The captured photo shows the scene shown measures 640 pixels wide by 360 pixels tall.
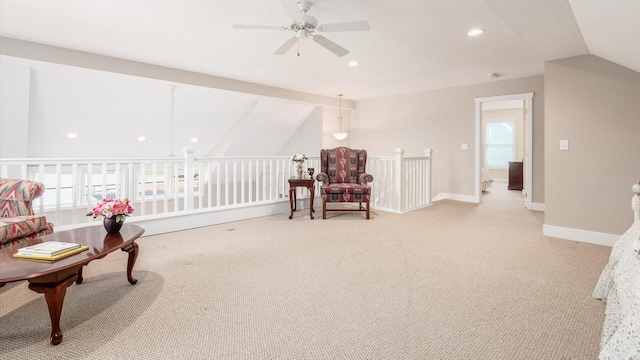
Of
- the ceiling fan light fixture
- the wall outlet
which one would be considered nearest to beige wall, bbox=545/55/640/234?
the wall outlet

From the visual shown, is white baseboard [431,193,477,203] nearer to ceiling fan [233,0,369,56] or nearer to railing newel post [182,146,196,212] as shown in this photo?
ceiling fan [233,0,369,56]

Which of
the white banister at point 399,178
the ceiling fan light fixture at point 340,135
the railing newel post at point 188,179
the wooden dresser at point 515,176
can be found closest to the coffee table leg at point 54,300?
the railing newel post at point 188,179

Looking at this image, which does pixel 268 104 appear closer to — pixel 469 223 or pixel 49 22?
pixel 49 22

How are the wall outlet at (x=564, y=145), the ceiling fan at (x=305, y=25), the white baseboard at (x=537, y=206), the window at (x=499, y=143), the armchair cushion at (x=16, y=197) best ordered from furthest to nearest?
the window at (x=499, y=143)
the white baseboard at (x=537, y=206)
the wall outlet at (x=564, y=145)
the armchair cushion at (x=16, y=197)
the ceiling fan at (x=305, y=25)

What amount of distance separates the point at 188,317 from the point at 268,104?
5.22m

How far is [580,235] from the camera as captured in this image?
3.54 m

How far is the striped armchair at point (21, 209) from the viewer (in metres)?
2.40

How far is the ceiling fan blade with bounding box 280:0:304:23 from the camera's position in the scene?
7.52ft

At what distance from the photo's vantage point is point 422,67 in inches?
187

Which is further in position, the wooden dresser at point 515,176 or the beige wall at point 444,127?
the wooden dresser at point 515,176

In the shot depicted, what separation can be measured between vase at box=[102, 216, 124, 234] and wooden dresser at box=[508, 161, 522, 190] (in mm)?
9065

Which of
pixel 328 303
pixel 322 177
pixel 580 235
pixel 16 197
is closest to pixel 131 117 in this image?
pixel 16 197

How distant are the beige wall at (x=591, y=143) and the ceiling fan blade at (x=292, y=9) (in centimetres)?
305

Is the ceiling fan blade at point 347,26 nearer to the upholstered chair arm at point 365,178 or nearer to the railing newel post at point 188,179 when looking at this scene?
the railing newel post at point 188,179
